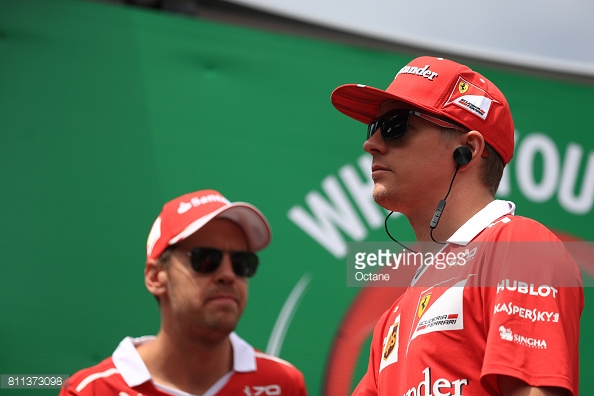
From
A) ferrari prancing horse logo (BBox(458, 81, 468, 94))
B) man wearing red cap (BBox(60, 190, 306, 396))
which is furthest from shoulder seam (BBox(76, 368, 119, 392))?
ferrari prancing horse logo (BBox(458, 81, 468, 94))

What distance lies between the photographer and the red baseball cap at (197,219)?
298cm

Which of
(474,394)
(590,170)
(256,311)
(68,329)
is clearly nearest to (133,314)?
(68,329)

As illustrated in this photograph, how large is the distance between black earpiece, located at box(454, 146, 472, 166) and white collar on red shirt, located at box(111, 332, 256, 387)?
131cm

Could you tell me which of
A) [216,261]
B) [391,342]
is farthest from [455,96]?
[216,261]

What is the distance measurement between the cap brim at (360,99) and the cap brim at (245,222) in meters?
0.84

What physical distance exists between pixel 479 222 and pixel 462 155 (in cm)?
20

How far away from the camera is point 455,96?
6.68 ft

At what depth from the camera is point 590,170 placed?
12.8 ft

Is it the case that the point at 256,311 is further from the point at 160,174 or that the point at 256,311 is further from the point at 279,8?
the point at 279,8

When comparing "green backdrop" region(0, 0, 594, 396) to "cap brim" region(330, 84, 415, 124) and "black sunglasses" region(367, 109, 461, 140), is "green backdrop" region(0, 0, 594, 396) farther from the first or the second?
"black sunglasses" region(367, 109, 461, 140)

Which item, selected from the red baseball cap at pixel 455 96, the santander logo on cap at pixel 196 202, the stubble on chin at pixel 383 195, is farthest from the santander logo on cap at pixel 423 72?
the santander logo on cap at pixel 196 202

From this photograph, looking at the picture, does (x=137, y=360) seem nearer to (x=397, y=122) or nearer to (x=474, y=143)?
(x=397, y=122)

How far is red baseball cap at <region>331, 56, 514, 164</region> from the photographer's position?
202 centimetres

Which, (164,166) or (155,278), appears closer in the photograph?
(155,278)
